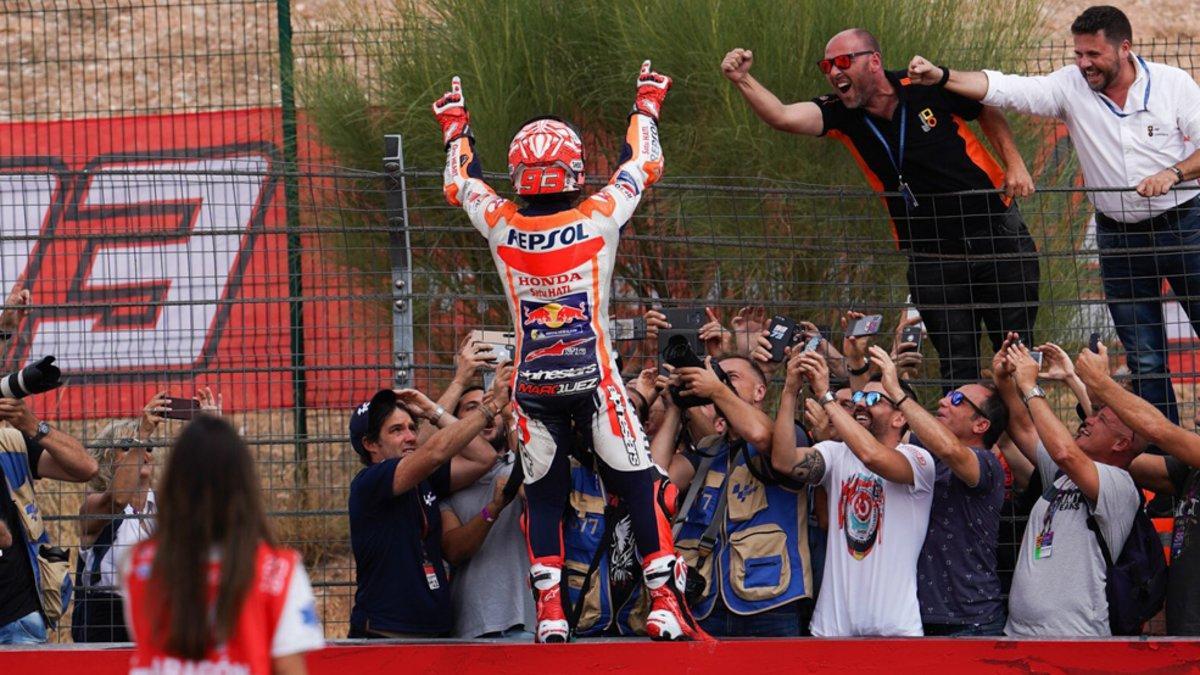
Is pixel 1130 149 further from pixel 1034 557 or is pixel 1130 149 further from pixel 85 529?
pixel 85 529

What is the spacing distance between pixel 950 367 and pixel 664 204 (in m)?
2.85

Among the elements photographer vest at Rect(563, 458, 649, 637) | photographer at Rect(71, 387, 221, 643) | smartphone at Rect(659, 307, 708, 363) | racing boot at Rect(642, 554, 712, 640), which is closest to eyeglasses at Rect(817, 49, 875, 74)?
smartphone at Rect(659, 307, 708, 363)

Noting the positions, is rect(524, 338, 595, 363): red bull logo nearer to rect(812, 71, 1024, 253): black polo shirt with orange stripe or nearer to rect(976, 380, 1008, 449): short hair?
rect(976, 380, 1008, 449): short hair

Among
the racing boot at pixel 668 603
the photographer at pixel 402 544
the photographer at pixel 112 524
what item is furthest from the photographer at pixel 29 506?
the racing boot at pixel 668 603

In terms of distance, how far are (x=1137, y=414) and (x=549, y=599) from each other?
2404mm

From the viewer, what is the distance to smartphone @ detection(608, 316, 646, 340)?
734 centimetres

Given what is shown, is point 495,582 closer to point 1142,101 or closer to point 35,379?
Answer: point 35,379

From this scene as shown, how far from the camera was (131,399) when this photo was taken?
8352mm

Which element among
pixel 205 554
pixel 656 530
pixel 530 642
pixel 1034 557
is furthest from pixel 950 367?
pixel 205 554

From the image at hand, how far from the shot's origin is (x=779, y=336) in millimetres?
7254

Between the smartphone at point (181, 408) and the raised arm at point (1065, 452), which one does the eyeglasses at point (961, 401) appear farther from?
the smartphone at point (181, 408)

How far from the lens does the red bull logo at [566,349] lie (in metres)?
6.53

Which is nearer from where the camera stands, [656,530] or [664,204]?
[656,530]

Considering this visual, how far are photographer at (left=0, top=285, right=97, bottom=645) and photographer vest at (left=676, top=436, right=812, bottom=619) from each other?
2.75 m
